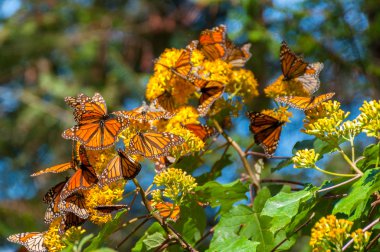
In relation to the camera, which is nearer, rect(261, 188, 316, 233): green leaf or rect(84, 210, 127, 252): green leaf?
rect(261, 188, 316, 233): green leaf

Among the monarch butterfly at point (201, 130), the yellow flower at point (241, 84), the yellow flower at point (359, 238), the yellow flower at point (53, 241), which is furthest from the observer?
the yellow flower at point (241, 84)

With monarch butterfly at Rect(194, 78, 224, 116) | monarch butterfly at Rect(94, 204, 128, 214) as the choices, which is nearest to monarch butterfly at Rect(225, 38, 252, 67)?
monarch butterfly at Rect(194, 78, 224, 116)

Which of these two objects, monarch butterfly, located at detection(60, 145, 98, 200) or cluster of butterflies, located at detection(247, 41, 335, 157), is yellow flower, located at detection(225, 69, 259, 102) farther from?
monarch butterfly, located at detection(60, 145, 98, 200)

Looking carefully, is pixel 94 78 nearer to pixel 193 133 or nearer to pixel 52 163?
pixel 52 163

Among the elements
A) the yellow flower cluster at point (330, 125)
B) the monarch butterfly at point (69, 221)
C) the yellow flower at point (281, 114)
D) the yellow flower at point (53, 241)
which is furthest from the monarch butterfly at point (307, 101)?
the yellow flower at point (53, 241)

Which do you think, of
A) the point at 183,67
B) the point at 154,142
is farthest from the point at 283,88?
the point at 154,142

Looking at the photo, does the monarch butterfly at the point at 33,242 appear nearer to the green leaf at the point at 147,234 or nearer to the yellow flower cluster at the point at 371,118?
the green leaf at the point at 147,234

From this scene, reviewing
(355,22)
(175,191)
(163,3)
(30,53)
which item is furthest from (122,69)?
(175,191)
